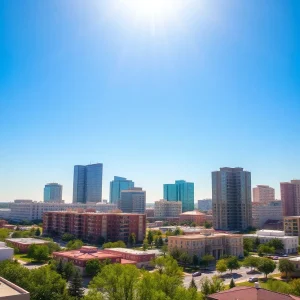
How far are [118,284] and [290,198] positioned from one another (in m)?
88.6

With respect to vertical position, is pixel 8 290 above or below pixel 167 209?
below

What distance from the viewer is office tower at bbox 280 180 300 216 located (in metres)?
96.9

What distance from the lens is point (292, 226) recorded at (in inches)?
2507

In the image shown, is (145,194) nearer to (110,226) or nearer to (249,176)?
(249,176)

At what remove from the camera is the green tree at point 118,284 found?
64.1ft

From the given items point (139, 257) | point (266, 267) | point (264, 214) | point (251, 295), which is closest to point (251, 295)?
point (251, 295)

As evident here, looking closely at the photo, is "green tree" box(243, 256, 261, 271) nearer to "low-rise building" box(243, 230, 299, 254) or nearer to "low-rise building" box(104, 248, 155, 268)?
"low-rise building" box(104, 248, 155, 268)

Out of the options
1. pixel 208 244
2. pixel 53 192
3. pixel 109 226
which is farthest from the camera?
pixel 53 192

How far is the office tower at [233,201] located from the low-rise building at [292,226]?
20049 mm

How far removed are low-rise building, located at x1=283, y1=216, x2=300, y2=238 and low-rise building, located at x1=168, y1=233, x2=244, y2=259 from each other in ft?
65.2

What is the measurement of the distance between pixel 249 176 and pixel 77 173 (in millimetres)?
92537

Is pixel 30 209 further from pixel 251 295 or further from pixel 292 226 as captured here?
pixel 251 295

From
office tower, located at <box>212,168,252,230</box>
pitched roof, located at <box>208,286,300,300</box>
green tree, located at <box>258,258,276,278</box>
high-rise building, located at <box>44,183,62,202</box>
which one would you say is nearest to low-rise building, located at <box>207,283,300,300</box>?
pitched roof, located at <box>208,286,300,300</box>

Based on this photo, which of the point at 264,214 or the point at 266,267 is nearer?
the point at 266,267
